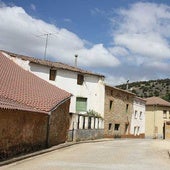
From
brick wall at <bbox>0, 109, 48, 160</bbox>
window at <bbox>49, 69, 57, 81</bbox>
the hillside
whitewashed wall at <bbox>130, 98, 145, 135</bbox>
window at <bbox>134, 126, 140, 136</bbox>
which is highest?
the hillside

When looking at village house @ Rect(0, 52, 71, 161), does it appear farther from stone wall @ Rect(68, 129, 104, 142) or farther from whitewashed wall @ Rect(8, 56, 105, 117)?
whitewashed wall @ Rect(8, 56, 105, 117)

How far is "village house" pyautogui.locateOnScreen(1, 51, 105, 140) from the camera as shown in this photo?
34.7m

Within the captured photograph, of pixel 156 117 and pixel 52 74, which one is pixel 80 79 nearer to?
pixel 52 74

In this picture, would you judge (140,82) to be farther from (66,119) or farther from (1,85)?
(1,85)

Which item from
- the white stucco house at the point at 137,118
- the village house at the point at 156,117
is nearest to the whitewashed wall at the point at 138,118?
the white stucco house at the point at 137,118

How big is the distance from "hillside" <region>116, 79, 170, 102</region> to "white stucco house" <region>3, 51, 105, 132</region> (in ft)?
195

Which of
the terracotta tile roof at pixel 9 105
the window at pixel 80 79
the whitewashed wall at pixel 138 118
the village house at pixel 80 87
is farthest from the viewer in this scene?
the whitewashed wall at pixel 138 118

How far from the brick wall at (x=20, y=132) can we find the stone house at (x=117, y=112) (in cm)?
2215

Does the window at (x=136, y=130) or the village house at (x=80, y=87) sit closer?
the village house at (x=80, y=87)

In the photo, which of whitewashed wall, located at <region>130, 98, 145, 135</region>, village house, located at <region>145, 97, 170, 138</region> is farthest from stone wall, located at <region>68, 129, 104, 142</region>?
village house, located at <region>145, 97, 170, 138</region>

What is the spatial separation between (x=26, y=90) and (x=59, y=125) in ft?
16.2

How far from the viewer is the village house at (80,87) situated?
34.7 meters

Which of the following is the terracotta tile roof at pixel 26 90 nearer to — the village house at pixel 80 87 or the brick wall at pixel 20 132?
the brick wall at pixel 20 132

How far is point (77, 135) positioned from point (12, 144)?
48.9ft
